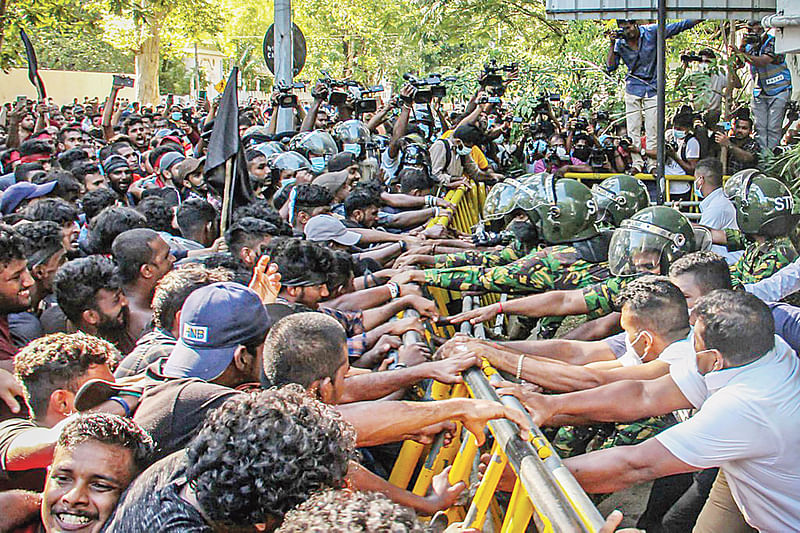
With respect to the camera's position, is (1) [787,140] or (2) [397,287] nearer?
(2) [397,287]

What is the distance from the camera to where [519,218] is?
257 inches

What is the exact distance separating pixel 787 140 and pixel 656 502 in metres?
8.90

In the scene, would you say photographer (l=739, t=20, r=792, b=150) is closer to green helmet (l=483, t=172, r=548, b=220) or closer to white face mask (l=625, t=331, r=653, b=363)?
green helmet (l=483, t=172, r=548, b=220)

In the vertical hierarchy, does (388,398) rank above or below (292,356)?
below

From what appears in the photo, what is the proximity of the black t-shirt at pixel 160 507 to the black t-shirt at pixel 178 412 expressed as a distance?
1.30ft

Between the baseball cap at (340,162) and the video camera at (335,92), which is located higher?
the video camera at (335,92)

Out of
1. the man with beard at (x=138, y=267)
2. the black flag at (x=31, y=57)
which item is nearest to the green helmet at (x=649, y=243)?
the man with beard at (x=138, y=267)

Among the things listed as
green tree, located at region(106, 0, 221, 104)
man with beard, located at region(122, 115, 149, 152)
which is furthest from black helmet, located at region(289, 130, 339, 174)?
green tree, located at region(106, 0, 221, 104)

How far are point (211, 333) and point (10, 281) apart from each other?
159 centimetres

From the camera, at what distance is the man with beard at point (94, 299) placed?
4.18 metres

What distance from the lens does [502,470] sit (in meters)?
2.88

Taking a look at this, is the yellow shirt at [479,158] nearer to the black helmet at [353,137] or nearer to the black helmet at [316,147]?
the black helmet at [353,137]

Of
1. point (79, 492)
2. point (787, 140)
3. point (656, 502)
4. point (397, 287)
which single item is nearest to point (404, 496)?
point (79, 492)

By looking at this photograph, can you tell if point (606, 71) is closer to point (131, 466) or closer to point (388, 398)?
point (388, 398)
